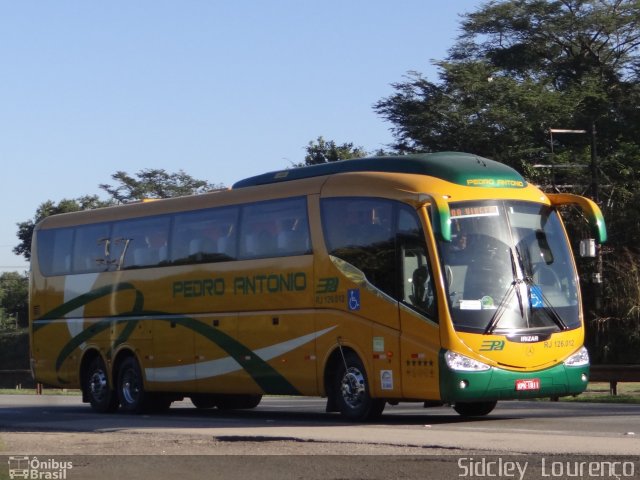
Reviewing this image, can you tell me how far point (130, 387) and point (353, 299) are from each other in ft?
21.0

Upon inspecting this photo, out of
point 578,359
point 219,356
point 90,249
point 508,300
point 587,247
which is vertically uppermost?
point 90,249

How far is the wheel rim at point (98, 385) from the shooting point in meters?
22.0

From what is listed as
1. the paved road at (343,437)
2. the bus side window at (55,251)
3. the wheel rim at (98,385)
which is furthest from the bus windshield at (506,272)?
the bus side window at (55,251)

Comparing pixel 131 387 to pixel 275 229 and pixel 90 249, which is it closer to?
pixel 90 249

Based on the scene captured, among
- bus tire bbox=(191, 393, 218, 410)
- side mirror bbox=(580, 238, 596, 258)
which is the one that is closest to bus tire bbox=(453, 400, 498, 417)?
side mirror bbox=(580, 238, 596, 258)

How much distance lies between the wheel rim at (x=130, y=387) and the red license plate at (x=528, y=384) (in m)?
8.05

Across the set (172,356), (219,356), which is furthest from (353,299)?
(172,356)

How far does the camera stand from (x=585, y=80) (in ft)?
192

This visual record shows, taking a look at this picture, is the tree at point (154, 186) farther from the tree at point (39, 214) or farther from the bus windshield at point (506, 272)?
the bus windshield at point (506, 272)

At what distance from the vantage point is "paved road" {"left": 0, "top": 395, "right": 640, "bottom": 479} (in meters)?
11.5

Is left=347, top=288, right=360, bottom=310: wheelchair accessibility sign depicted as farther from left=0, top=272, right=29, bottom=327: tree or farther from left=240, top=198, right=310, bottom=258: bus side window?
left=0, top=272, right=29, bottom=327: tree

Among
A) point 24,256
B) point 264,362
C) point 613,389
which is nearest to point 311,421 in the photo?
point 264,362

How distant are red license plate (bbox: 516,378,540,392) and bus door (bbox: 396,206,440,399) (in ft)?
3.65

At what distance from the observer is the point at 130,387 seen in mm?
21594
